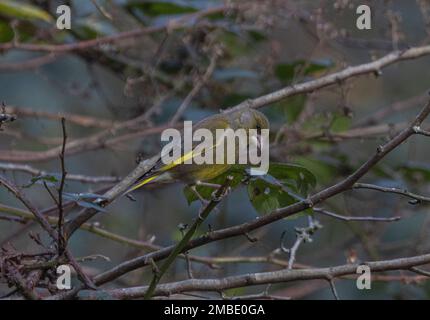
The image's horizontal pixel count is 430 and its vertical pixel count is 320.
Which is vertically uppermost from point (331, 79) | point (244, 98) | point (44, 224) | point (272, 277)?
point (244, 98)

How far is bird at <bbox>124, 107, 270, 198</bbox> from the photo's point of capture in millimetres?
2090

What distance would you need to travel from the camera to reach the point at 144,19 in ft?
12.2

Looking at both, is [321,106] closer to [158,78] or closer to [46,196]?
[158,78]

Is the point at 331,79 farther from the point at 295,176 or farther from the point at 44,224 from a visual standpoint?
the point at 44,224

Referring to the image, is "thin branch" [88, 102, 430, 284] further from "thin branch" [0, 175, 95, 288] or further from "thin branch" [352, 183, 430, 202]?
"thin branch" [0, 175, 95, 288]

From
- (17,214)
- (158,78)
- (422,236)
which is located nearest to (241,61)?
(158,78)

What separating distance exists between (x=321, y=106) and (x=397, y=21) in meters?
1.53

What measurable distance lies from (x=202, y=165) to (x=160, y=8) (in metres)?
1.60

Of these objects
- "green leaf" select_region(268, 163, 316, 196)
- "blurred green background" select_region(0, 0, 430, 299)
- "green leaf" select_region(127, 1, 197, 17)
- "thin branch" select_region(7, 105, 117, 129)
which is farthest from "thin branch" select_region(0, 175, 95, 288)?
"green leaf" select_region(127, 1, 197, 17)

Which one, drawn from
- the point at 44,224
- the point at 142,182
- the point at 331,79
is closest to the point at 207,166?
the point at 142,182

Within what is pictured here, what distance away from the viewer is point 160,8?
3.51 meters

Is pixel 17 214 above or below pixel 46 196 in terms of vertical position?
below

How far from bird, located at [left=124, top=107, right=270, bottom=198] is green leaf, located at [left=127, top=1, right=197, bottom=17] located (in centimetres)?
132
